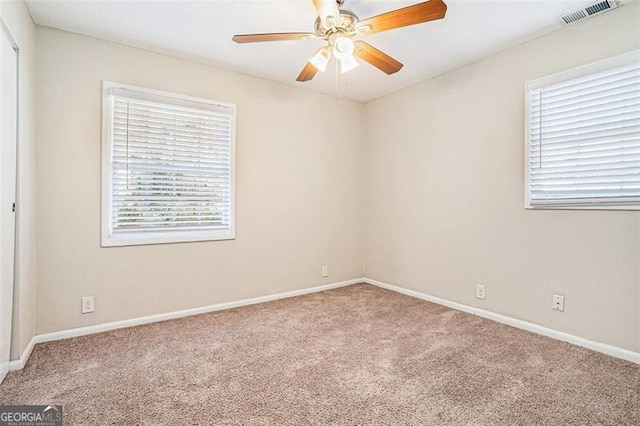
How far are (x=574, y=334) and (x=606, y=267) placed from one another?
57 centimetres

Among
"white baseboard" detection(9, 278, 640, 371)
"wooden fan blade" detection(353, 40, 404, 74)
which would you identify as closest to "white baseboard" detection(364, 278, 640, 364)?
"white baseboard" detection(9, 278, 640, 371)

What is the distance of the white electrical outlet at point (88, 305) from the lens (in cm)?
268

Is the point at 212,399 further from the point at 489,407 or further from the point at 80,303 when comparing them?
the point at 80,303

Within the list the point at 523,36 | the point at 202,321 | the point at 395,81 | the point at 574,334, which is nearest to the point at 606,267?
the point at 574,334

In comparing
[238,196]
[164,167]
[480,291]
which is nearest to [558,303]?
[480,291]

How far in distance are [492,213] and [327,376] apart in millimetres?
2081

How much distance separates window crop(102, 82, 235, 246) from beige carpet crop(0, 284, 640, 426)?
2.88ft

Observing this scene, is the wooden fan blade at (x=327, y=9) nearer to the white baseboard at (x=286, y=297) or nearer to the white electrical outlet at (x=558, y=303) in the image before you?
the white electrical outlet at (x=558, y=303)

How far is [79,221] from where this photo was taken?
105 inches

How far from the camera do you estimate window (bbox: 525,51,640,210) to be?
2227 millimetres

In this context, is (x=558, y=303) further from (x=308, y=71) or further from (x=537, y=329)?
(x=308, y=71)

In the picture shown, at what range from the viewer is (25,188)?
2236 mm

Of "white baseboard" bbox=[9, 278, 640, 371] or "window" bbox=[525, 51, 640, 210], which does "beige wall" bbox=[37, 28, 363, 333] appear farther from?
"window" bbox=[525, 51, 640, 210]

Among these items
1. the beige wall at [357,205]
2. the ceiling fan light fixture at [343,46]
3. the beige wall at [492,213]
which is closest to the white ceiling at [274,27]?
the beige wall at [357,205]
